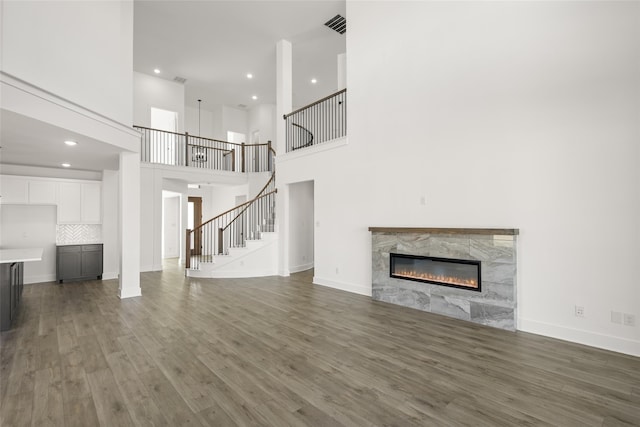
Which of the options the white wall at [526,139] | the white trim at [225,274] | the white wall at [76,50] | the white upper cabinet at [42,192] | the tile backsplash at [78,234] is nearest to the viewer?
the white wall at [526,139]

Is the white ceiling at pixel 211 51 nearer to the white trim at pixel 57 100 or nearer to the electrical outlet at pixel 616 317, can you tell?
the white trim at pixel 57 100

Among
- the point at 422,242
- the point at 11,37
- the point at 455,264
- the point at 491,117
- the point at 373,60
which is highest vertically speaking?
the point at 373,60

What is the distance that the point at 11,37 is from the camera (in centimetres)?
332

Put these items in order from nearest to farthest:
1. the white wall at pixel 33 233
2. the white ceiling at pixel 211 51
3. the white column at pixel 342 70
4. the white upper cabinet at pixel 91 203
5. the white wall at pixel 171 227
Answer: the white ceiling at pixel 211 51 → the white wall at pixel 33 233 → the white column at pixel 342 70 → the white upper cabinet at pixel 91 203 → the white wall at pixel 171 227

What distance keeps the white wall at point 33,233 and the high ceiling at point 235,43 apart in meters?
4.89

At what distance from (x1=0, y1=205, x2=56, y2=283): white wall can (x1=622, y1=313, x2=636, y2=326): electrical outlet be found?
9.88 meters

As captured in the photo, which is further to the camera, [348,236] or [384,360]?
[348,236]

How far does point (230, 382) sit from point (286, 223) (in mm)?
4952

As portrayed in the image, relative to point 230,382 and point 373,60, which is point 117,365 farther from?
point 373,60

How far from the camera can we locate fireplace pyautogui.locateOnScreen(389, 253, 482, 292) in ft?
13.5

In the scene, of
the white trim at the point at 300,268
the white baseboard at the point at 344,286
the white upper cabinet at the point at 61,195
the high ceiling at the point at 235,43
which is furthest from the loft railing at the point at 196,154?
the white baseboard at the point at 344,286

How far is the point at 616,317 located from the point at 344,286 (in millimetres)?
3856

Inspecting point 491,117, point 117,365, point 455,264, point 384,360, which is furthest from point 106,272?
point 491,117

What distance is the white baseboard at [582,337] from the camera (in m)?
3.08
